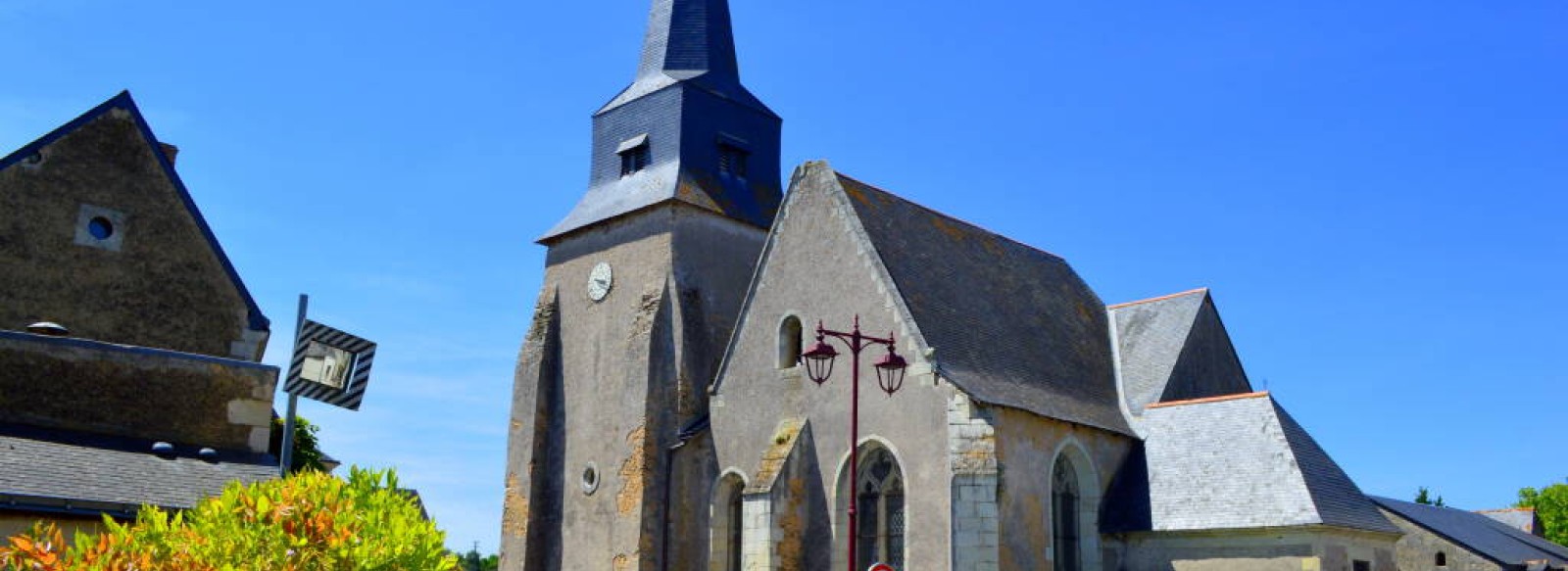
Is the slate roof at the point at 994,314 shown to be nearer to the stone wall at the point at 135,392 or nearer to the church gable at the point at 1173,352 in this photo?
the church gable at the point at 1173,352

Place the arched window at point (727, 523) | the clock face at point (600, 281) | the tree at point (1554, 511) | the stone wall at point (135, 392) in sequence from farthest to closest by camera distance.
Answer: the tree at point (1554, 511) → the clock face at point (600, 281) → the arched window at point (727, 523) → the stone wall at point (135, 392)

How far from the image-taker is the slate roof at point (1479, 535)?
3045 centimetres

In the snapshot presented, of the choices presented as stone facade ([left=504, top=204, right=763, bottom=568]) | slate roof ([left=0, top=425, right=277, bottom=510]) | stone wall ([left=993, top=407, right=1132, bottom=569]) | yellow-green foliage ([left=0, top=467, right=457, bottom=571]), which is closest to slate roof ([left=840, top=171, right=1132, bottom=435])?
stone wall ([left=993, top=407, right=1132, bottom=569])

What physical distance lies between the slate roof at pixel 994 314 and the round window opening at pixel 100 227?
11712mm

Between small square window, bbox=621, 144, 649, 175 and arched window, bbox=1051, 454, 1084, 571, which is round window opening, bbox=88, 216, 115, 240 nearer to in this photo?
small square window, bbox=621, 144, 649, 175

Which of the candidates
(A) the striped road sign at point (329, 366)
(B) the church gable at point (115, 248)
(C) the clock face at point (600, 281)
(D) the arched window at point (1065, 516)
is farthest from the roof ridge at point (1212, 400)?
(B) the church gable at point (115, 248)

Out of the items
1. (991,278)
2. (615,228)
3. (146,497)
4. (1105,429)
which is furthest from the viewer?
(615,228)

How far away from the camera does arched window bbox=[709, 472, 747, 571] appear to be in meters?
22.4

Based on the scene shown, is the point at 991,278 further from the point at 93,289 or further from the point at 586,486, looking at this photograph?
the point at 93,289

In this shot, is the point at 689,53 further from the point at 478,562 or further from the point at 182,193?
the point at 478,562

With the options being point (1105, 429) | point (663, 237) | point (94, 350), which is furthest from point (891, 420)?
point (94, 350)

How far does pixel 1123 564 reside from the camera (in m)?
21.2

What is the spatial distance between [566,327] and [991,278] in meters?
8.99

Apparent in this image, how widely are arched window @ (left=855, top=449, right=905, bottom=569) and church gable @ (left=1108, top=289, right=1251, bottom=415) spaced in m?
5.75
